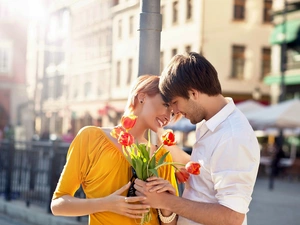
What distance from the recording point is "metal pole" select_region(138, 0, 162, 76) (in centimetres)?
413

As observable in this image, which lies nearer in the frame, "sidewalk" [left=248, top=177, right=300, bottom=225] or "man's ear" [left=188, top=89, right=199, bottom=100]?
"man's ear" [left=188, top=89, right=199, bottom=100]

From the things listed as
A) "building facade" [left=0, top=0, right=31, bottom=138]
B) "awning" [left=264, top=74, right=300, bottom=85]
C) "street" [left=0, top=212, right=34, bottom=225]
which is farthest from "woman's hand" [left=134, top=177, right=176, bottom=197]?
"building facade" [left=0, top=0, right=31, bottom=138]

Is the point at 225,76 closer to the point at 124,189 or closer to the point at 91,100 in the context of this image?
the point at 91,100

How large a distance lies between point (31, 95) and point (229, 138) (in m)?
50.2

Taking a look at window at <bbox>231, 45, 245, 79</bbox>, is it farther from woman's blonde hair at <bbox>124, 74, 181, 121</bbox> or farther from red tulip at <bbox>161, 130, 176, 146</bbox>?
red tulip at <bbox>161, 130, 176, 146</bbox>

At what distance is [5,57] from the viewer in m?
50.1

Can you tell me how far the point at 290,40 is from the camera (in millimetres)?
28297

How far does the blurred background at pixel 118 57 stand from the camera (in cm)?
2853

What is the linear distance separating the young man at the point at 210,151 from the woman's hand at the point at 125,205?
46 mm

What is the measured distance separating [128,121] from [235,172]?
53cm

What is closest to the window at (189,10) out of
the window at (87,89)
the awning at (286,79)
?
the awning at (286,79)

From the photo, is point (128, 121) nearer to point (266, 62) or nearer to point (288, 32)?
point (288, 32)

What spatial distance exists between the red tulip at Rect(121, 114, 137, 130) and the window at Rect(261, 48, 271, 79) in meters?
32.5

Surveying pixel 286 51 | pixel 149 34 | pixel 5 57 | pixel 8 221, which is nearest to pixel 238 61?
pixel 286 51
